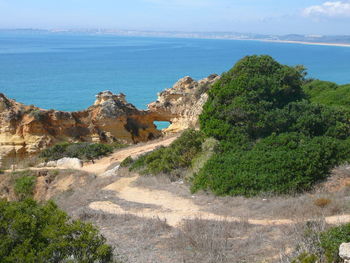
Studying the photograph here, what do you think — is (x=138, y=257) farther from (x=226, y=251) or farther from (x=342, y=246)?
(x=342, y=246)

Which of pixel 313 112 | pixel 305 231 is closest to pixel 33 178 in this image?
pixel 313 112

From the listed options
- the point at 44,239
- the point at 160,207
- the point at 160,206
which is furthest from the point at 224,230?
the point at 44,239

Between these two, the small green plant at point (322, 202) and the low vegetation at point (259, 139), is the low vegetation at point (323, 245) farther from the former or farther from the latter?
the low vegetation at point (259, 139)

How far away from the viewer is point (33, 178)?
16.7 meters

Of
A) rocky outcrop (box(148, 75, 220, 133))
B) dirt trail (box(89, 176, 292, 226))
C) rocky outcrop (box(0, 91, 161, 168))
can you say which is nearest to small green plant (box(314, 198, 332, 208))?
dirt trail (box(89, 176, 292, 226))

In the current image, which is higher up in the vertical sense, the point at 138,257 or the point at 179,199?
the point at 138,257

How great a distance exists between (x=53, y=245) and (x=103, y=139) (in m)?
20.5

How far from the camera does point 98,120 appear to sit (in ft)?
84.3

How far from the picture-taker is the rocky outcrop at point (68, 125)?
2328cm

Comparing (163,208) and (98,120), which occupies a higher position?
(163,208)

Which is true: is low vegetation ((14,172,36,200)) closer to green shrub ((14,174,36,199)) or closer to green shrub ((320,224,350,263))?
green shrub ((14,174,36,199))

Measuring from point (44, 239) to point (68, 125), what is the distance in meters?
→ 19.9

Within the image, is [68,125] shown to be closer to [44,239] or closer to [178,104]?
[178,104]

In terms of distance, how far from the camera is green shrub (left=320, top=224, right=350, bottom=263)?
5.78 meters
